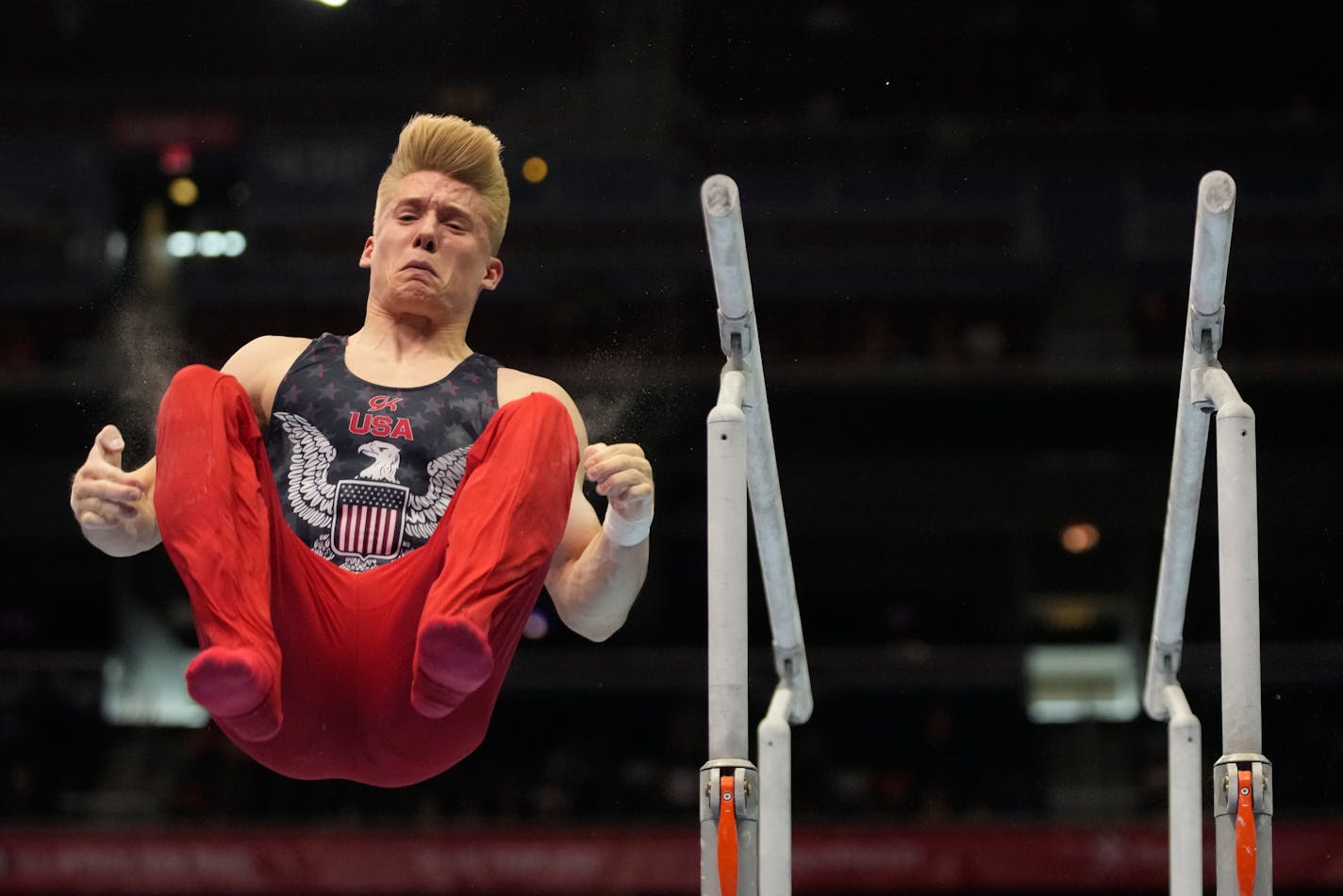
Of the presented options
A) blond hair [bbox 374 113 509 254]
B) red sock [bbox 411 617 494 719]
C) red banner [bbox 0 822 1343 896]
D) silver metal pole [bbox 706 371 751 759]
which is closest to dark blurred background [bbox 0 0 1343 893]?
red banner [bbox 0 822 1343 896]

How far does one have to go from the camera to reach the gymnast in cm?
372

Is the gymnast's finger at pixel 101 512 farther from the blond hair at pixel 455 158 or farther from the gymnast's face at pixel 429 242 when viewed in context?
the blond hair at pixel 455 158

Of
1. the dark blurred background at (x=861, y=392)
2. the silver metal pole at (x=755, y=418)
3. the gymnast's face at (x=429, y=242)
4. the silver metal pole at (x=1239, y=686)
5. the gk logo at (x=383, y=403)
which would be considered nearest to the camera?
the silver metal pole at (x=755, y=418)

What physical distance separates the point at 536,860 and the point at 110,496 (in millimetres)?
6593

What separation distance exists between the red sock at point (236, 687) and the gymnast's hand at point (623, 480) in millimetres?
877

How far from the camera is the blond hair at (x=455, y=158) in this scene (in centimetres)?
457

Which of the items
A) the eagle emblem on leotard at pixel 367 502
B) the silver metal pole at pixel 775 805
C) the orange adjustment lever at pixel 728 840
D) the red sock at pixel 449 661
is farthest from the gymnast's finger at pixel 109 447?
the silver metal pole at pixel 775 805

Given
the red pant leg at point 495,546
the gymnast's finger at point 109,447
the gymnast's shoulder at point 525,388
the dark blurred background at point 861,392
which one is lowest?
the red pant leg at point 495,546

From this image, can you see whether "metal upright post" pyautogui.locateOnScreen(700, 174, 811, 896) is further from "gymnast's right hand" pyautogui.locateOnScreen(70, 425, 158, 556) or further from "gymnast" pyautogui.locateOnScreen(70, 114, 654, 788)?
"gymnast's right hand" pyautogui.locateOnScreen(70, 425, 158, 556)

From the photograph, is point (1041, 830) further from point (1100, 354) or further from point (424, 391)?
point (424, 391)

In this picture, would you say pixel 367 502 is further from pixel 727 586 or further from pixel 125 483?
pixel 727 586

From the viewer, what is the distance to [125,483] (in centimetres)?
402

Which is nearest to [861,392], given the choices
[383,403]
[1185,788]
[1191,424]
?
[1185,788]

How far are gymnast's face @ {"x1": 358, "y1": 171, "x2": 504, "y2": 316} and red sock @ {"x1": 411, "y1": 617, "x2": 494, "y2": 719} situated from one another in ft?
3.92
